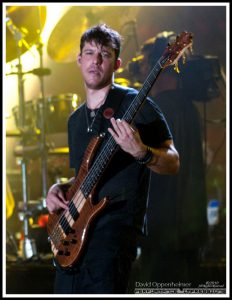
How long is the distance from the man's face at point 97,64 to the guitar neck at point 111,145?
29cm

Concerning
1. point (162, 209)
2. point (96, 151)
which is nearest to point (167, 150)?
point (96, 151)

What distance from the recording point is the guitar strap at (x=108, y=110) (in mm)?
2605

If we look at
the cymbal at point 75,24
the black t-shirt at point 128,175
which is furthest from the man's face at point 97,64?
the cymbal at point 75,24

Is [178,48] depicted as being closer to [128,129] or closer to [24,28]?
[128,129]

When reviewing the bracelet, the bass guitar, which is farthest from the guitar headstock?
the bracelet

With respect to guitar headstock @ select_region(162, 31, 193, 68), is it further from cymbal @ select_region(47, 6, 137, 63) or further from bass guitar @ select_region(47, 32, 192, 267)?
cymbal @ select_region(47, 6, 137, 63)

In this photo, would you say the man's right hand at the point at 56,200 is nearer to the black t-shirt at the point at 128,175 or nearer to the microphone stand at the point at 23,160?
the black t-shirt at the point at 128,175

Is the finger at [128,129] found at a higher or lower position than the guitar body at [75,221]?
higher

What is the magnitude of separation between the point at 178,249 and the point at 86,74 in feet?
6.62

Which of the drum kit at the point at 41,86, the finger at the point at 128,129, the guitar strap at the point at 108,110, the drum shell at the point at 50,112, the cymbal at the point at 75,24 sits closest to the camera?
the finger at the point at 128,129

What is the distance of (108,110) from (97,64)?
0.25 meters

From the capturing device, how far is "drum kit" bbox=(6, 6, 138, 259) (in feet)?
14.3

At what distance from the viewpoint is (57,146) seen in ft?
16.5

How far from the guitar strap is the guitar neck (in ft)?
0.37
